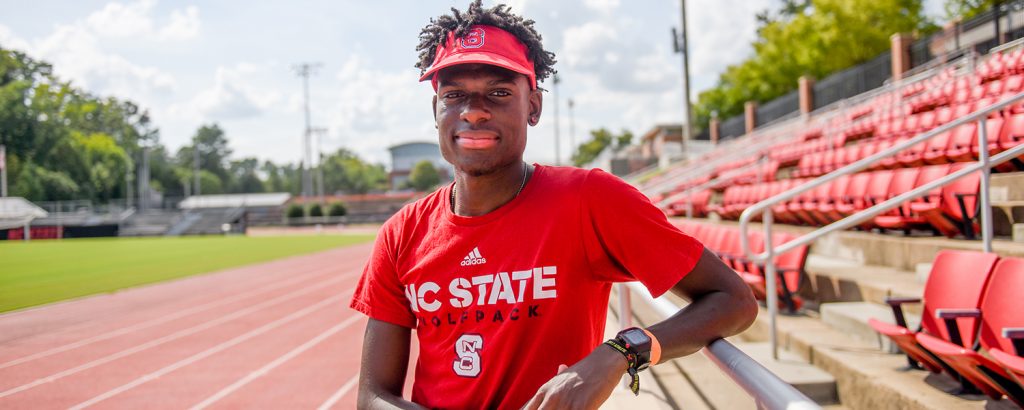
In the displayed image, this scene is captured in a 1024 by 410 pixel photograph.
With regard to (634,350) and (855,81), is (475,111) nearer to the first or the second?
(634,350)

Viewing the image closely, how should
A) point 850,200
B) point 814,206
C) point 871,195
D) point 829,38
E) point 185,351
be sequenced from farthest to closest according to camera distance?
point 829,38 < point 814,206 < point 850,200 < point 185,351 < point 871,195

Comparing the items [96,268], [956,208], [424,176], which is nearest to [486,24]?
[956,208]

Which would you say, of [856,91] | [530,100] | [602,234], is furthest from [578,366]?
[856,91]

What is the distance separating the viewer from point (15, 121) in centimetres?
1401

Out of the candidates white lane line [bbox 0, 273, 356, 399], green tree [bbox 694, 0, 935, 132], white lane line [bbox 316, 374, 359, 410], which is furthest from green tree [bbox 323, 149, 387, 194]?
white lane line [bbox 316, 374, 359, 410]

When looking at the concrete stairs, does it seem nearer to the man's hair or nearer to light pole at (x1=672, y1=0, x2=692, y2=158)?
the man's hair

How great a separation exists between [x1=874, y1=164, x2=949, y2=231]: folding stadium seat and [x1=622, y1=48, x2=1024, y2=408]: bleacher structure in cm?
2

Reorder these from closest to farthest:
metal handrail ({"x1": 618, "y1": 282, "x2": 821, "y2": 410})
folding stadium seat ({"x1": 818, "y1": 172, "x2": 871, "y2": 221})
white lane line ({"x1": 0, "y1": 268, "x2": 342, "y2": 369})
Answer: metal handrail ({"x1": 618, "y1": 282, "x2": 821, "y2": 410}) → white lane line ({"x1": 0, "y1": 268, "x2": 342, "y2": 369}) → folding stadium seat ({"x1": 818, "y1": 172, "x2": 871, "y2": 221})

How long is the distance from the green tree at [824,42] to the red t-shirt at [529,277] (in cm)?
3734

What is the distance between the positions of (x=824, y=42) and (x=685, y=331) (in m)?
38.2

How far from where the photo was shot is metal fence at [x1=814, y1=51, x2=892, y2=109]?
21.2 metres

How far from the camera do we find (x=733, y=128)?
3512 centimetres

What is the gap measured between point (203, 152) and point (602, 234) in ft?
424

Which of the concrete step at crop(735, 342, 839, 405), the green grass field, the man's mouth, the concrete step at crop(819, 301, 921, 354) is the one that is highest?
the man's mouth
